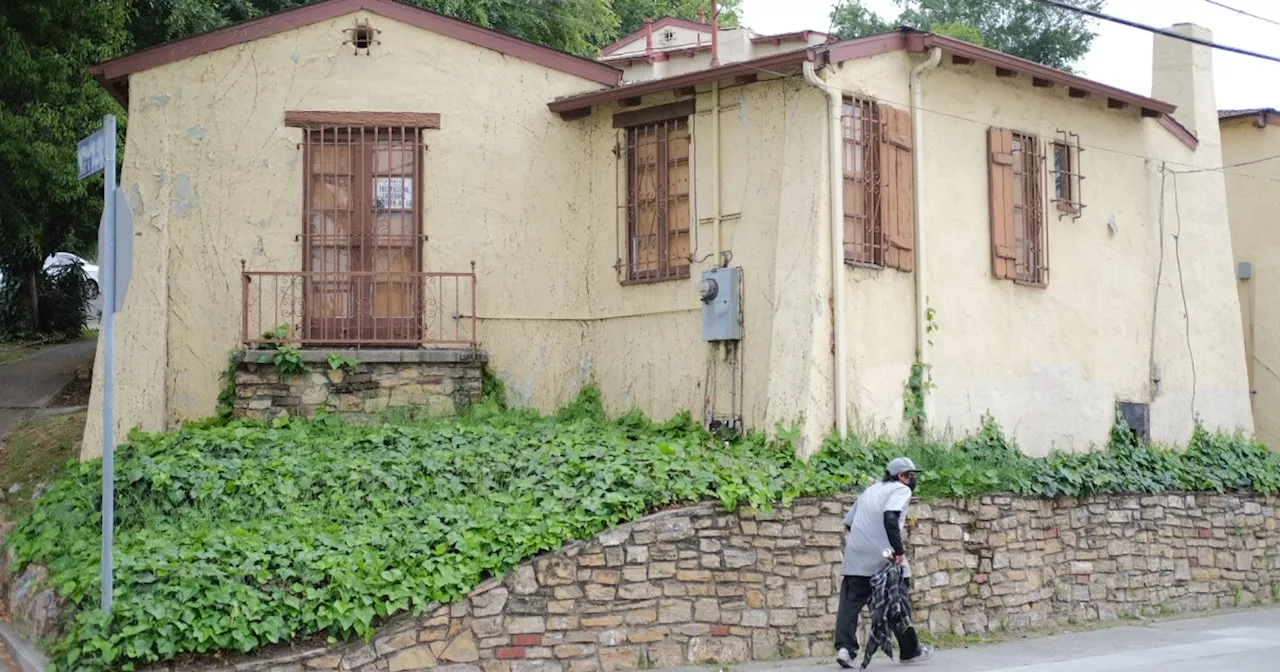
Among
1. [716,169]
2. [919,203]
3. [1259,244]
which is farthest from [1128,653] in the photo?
[1259,244]

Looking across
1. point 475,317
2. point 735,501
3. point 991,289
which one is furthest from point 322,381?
point 991,289

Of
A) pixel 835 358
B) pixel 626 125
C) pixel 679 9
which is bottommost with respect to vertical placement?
pixel 835 358

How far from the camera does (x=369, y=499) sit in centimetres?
1141

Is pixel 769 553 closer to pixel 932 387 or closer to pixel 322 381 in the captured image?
pixel 932 387

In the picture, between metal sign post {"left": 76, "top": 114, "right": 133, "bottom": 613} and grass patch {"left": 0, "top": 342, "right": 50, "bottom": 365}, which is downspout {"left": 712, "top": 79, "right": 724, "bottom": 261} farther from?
grass patch {"left": 0, "top": 342, "right": 50, "bottom": 365}

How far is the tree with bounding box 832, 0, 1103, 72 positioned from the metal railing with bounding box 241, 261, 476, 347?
2466cm

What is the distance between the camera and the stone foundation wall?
1402 centimetres

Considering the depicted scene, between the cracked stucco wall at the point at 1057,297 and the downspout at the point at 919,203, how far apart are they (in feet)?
0.33

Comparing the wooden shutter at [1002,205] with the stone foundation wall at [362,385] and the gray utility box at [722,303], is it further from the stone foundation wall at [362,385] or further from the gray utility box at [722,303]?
the stone foundation wall at [362,385]

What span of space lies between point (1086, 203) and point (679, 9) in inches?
922

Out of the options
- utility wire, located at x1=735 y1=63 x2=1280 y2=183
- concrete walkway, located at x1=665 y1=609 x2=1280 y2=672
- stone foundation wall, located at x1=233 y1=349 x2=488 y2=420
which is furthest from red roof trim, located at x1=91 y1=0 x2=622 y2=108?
concrete walkway, located at x1=665 y1=609 x2=1280 y2=672

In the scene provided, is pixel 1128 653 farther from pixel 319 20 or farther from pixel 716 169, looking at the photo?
pixel 319 20

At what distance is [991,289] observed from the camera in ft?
49.3

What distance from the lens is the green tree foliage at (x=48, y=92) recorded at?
1681 cm
